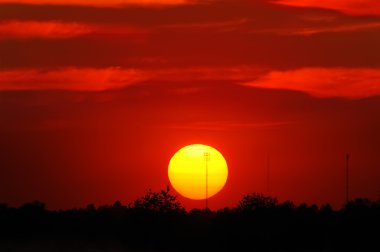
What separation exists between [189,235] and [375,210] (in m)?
11.5

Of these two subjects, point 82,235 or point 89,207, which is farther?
point 89,207

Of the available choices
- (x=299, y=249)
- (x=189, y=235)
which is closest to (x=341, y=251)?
(x=299, y=249)

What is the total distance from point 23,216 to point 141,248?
724 centimetres

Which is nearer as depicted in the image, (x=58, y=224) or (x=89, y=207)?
(x=58, y=224)

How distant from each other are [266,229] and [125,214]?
880 cm

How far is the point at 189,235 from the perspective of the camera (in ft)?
304

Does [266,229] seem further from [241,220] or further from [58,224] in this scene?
[58,224]

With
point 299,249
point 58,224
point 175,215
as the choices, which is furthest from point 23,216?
point 299,249

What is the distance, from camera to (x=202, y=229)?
9269cm

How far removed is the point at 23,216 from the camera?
9438 centimetres

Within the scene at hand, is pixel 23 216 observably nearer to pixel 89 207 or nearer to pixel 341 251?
pixel 89 207

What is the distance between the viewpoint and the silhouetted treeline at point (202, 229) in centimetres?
9162

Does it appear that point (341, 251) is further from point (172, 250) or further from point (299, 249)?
point (172, 250)

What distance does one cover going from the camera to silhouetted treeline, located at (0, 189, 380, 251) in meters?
91.6
